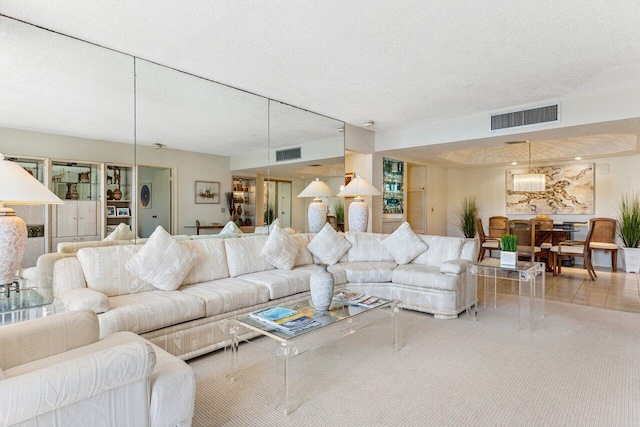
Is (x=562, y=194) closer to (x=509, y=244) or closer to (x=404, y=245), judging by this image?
(x=509, y=244)

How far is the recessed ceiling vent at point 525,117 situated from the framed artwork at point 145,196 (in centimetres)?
428

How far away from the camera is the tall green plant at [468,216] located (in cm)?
834

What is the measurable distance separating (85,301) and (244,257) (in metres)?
1.54

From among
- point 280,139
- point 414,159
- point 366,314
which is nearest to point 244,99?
point 280,139

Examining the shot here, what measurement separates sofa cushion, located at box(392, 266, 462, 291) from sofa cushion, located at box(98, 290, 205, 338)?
2188mm

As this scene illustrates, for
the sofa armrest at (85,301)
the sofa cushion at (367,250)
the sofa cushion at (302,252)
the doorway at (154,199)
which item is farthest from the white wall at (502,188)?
the sofa armrest at (85,301)

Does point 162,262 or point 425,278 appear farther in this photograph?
point 425,278

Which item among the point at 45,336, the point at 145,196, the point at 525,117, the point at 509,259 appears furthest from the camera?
the point at 525,117

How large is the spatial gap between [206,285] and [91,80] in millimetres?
2012

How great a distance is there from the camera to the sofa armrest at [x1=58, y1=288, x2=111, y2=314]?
2.21 meters

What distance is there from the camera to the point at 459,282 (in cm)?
369

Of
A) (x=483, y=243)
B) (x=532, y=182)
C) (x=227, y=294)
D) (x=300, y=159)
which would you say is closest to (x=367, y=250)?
(x=300, y=159)

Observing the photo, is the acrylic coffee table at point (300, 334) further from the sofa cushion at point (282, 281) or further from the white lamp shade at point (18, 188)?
the white lamp shade at point (18, 188)

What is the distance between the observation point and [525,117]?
14.6 ft
